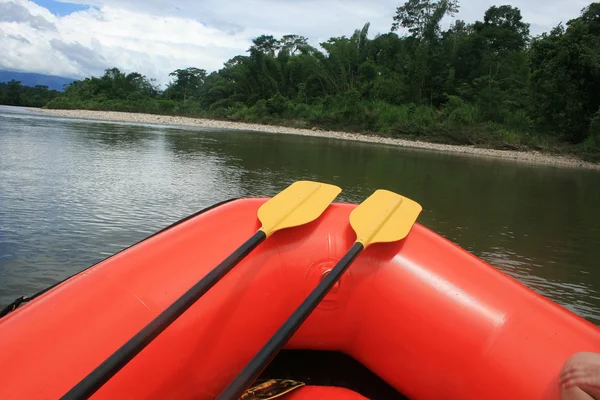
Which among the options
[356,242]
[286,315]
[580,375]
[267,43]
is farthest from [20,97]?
[580,375]

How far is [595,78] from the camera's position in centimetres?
1741

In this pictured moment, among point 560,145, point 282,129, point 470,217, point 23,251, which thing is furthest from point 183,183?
point 282,129

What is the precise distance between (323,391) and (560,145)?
19.9 meters

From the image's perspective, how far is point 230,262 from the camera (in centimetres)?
152

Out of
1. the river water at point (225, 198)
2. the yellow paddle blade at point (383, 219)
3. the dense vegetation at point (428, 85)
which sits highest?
the dense vegetation at point (428, 85)

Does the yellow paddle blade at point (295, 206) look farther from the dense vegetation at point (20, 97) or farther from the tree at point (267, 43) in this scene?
the dense vegetation at point (20, 97)

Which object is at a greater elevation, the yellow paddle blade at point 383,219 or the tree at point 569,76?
the tree at point 569,76

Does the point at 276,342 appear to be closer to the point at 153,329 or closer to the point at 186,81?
the point at 153,329

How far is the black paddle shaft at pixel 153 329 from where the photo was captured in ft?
3.73

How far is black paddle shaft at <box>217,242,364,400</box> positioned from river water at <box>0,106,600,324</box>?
226cm

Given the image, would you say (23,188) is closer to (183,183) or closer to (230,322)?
(183,183)

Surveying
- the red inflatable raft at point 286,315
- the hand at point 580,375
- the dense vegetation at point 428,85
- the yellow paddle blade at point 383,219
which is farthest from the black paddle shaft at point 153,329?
the dense vegetation at point 428,85

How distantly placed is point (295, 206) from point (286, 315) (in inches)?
17.3

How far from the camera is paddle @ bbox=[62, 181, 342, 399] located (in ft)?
3.83
